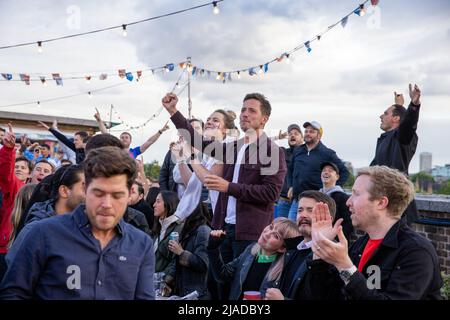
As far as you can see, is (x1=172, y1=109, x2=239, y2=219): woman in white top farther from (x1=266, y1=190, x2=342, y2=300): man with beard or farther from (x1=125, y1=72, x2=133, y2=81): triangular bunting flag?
(x1=125, y1=72, x2=133, y2=81): triangular bunting flag

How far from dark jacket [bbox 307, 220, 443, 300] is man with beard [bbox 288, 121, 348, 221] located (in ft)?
11.8

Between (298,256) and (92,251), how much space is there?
64.2 inches

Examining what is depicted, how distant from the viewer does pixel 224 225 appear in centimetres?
429

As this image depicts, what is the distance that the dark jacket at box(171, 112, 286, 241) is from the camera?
13.2ft

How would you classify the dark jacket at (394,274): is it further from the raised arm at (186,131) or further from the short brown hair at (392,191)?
the raised arm at (186,131)

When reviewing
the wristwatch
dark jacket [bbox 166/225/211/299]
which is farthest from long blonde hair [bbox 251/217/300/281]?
dark jacket [bbox 166/225/211/299]

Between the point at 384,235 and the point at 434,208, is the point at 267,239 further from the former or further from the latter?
the point at 434,208

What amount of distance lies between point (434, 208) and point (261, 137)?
3445mm

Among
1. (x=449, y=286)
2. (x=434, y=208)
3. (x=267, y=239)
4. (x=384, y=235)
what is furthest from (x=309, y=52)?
(x=384, y=235)

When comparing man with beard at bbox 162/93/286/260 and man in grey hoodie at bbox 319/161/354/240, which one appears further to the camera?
man in grey hoodie at bbox 319/161/354/240

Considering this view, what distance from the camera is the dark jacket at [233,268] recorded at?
12.4 feet

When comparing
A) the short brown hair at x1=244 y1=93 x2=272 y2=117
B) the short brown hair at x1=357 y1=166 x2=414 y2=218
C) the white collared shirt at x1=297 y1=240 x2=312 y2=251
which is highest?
the short brown hair at x1=244 y1=93 x2=272 y2=117

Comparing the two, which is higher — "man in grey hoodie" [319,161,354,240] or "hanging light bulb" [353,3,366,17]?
"hanging light bulb" [353,3,366,17]

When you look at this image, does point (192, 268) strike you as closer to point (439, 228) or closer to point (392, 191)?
point (392, 191)
